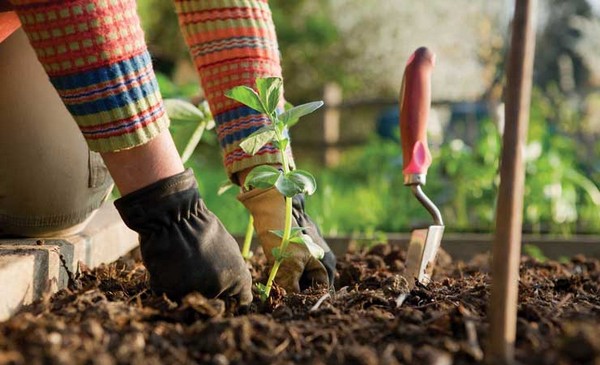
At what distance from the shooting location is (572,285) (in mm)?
1512

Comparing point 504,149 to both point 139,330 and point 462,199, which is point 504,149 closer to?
point 139,330

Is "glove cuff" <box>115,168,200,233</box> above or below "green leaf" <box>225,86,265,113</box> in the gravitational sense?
below

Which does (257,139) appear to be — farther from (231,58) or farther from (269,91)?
(231,58)

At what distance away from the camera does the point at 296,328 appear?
105 centimetres

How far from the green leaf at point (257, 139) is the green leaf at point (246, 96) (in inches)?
2.0

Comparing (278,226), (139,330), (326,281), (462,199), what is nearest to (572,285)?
(326,281)

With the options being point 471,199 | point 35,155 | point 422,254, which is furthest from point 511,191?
point 471,199

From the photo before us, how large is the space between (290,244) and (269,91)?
0.31 metres

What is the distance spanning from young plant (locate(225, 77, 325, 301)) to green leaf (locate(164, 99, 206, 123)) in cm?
48

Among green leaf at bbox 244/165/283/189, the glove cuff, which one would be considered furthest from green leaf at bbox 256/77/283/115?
the glove cuff

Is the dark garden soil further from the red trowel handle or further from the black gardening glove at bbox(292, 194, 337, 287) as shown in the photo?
the red trowel handle

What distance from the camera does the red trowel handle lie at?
1463 mm

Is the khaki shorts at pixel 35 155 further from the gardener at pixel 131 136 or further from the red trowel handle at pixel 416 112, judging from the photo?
the red trowel handle at pixel 416 112

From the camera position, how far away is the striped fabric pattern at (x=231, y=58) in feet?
4.90
